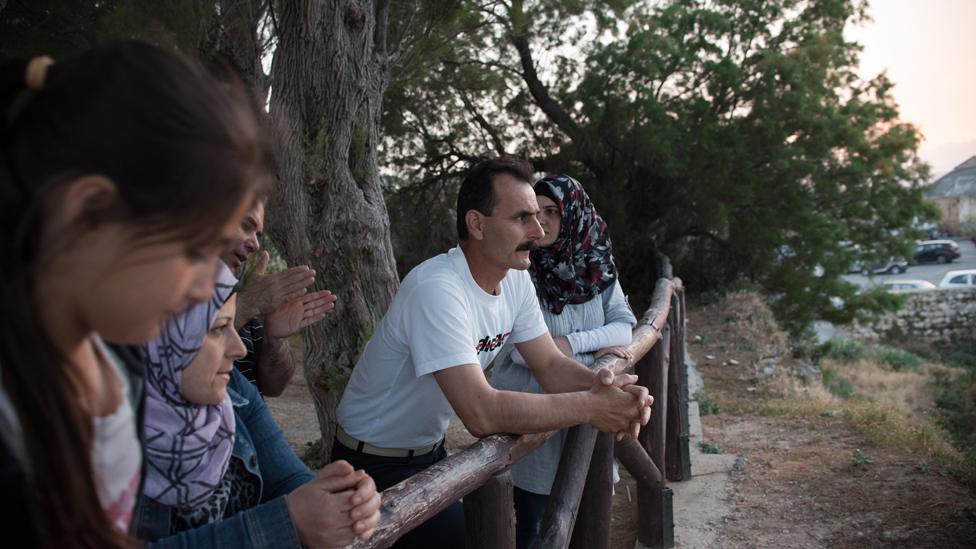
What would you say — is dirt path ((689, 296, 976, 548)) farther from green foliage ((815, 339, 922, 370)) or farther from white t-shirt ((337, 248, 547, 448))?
green foliage ((815, 339, 922, 370))

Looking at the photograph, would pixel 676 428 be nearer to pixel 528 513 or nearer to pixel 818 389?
pixel 528 513

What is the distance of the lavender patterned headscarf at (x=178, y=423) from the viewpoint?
1.25 metres

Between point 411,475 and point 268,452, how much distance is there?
63 cm

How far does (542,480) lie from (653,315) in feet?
4.64

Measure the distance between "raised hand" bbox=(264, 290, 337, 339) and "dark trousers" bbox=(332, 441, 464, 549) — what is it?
48 centimetres

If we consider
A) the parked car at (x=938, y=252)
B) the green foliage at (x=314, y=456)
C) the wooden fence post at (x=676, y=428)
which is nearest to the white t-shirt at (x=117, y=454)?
the wooden fence post at (x=676, y=428)

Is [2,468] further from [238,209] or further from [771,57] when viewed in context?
[771,57]

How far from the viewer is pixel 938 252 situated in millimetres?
32344

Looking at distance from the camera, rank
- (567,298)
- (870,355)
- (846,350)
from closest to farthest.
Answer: (567,298) < (846,350) < (870,355)

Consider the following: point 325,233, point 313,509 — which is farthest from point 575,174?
point 313,509

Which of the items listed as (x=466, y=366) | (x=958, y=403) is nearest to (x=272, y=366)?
(x=466, y=366)

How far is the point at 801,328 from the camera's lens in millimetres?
13039

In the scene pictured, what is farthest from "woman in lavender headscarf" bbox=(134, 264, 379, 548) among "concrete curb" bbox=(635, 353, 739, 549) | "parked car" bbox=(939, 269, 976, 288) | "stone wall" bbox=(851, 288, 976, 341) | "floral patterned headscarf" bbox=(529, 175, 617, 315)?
"parked car" bbox=(939, 269, 976, 288)

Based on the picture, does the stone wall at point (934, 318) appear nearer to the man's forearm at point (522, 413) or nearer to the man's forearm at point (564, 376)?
the man's forearm at point (564, 376)
